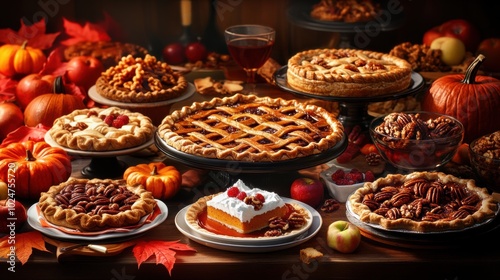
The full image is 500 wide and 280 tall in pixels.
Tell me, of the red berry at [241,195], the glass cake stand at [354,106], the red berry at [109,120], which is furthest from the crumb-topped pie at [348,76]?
the red berry at [241,195]

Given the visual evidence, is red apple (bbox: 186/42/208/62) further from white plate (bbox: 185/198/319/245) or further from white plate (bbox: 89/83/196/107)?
white plate (bbox: 185/198/319/245)

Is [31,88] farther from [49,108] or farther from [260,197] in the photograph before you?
[260,197]

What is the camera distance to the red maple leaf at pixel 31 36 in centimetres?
504

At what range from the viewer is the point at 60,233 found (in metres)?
3.01

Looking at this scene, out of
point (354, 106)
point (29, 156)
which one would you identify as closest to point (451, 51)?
Result: point (354, 106)

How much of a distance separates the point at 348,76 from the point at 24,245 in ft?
5.19

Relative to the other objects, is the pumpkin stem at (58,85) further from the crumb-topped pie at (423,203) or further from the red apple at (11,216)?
the crumb-topped pie at (423,203)

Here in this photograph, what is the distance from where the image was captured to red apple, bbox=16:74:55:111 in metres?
4.36

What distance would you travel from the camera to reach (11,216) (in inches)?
124

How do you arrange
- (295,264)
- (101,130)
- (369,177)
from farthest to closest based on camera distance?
(101,130) < (369,177) < (295,264)

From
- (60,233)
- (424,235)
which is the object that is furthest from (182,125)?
(424,235)

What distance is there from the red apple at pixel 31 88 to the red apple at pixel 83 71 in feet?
0.43

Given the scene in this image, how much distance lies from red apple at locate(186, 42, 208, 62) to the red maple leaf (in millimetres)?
792

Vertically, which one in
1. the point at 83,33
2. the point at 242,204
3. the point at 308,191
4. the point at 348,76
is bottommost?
the point at 83,33
